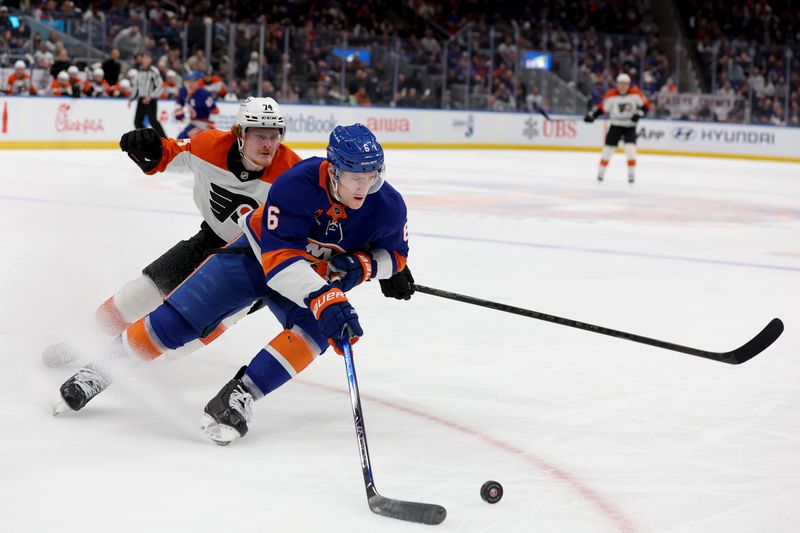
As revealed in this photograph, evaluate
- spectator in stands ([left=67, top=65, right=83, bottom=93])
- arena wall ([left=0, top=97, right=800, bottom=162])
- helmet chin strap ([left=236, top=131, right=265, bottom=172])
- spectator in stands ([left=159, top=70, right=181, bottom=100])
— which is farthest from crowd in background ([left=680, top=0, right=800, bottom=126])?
helmet chin strap ([left=236, top=131, right=265, bottom=172])

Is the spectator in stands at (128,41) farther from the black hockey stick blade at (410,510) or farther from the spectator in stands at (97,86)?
the black hockey stick blade at (410,510)

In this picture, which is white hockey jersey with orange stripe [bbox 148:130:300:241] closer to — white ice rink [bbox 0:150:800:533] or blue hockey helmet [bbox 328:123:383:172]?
white ice rink [bbox 0:150:800:533]

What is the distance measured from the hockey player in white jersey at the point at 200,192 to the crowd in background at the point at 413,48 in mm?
10201

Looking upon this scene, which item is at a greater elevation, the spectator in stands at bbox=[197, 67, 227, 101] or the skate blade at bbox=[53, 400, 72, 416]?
the spectator in stands at bbox=[197, 67, 227, 101]

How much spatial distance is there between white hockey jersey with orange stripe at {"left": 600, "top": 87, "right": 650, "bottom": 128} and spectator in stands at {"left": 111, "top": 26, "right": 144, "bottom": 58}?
20.1ft

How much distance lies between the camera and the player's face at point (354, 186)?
288cm

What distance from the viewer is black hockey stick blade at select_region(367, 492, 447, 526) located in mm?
2461

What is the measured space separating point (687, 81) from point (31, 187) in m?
13.4

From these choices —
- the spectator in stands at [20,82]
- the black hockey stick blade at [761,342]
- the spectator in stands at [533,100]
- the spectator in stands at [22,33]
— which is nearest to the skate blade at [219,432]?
the black hockey stick blade at [761,342]

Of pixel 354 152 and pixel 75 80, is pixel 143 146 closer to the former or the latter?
pixel 354 152

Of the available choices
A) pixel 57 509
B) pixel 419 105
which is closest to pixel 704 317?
pixel 57 509

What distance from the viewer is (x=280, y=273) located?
115 inches

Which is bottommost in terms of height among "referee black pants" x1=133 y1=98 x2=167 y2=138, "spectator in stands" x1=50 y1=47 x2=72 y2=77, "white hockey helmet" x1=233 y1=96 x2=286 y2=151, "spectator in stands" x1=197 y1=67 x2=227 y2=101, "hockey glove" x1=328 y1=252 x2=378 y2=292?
"hockey glove" x1=328 y1=252 x2=378 y2=292

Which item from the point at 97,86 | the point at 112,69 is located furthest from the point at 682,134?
the point at 97,86
